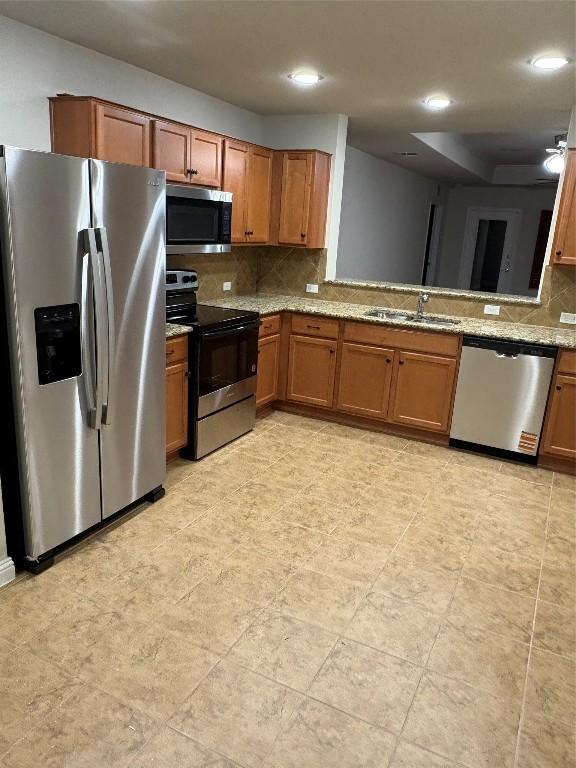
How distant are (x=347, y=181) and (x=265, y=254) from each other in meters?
1.81

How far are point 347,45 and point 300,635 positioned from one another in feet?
9.25

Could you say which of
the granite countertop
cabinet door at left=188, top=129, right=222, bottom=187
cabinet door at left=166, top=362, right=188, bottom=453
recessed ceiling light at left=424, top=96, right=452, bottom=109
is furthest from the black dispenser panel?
recessed ceiling light at left=424, top=96, right=452, bottom=109

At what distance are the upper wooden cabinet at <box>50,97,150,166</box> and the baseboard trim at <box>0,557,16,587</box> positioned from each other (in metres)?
2.10

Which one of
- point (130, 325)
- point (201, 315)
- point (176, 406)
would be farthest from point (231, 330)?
point (130, 325)

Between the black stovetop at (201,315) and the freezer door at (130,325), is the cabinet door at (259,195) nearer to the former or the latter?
the black stovetop at (201,315)

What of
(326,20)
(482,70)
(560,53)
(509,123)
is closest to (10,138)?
(326,20)

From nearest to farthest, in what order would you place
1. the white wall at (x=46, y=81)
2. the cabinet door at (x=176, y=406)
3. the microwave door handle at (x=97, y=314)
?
the microwave door handle at (x=97, y=314) → the white wall at (x=46, y=81) → the cabinet door at (x=176, y=406)

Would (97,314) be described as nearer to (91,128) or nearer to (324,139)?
(91,128)

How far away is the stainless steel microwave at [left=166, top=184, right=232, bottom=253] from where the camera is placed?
3.51 meters

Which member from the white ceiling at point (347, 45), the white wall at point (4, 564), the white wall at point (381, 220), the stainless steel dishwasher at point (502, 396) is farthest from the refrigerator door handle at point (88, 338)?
the white wall at point (381, 220)

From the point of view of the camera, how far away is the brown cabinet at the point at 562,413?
3697 millimetres

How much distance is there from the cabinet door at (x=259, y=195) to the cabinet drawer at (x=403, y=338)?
1091 millimetres

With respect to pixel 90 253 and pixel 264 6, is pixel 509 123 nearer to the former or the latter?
pixel 264 6

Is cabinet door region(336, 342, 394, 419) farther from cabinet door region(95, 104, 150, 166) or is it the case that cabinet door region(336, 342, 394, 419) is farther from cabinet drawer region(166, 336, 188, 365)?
cabinet door region(95, 104, 150, 166)
